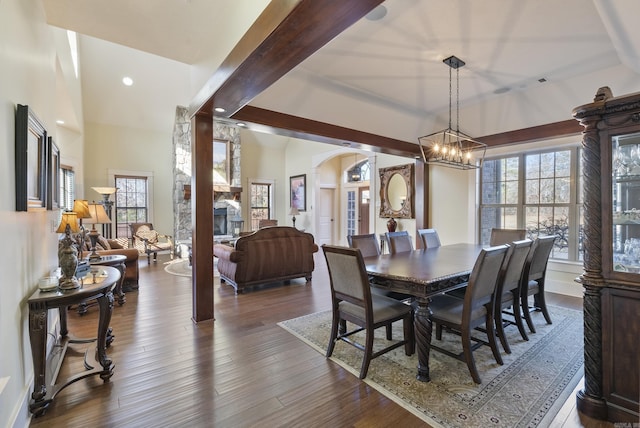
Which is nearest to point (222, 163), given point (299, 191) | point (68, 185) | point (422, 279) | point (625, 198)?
point (299, 191)

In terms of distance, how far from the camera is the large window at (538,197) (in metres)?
4.56

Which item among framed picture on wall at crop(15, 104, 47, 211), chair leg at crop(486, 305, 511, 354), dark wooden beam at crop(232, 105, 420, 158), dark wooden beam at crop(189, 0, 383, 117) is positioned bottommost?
chair leg at crop(486, 305, 511, 354)

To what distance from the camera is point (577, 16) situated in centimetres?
259

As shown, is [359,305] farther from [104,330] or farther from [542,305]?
[542,305]

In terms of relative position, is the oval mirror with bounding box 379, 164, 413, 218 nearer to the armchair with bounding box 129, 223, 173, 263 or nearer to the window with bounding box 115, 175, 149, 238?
the armchair with bounding box 129, 223, 173, 263

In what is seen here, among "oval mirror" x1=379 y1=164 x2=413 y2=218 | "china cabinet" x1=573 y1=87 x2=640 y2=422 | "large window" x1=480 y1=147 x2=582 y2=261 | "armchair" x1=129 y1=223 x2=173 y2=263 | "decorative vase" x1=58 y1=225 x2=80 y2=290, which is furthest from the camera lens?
"armchair" x1=129 y1=223 x2=173 y2=263

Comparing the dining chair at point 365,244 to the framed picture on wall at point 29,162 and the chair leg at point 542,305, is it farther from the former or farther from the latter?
the framed picture on wall at point 29,162

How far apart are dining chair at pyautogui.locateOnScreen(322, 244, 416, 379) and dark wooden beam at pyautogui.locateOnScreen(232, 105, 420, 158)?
2101mm

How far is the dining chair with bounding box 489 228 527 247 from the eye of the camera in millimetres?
4043

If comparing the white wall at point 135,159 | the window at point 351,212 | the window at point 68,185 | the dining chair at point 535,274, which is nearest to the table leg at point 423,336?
the dining chair at point 535,274

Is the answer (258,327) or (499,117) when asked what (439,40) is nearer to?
(499,117)

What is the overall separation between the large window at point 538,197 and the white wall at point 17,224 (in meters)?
6.07

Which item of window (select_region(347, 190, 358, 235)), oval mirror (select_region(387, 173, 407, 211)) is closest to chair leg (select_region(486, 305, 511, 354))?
oval mirror (select_region(387, 173, 407, 211))

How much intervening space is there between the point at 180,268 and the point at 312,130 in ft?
14.3
